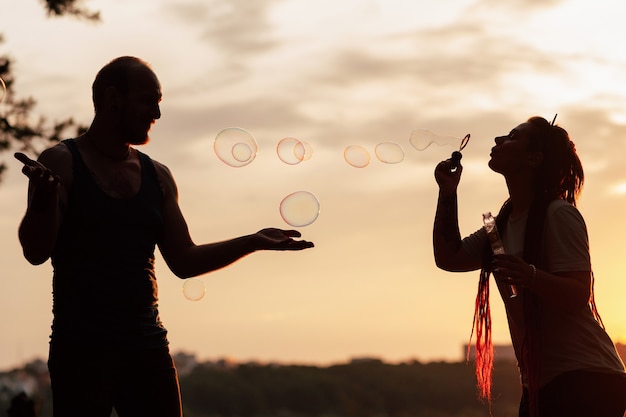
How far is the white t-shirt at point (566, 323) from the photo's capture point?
3523 mm

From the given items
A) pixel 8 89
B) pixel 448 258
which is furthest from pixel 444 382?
pixel 448 258

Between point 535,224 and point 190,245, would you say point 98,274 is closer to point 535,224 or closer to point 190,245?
point 190,245

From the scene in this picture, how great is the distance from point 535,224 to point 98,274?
1.53 metres

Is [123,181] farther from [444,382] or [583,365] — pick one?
[444,382]

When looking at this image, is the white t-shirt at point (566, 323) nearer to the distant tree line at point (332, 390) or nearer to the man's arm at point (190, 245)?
the man's arm at point (190, 245)

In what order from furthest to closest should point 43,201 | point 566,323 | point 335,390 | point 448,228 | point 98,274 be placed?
point 335,390, point 448,228, point 566,323, point 98,274, point 43,201

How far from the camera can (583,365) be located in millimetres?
3498

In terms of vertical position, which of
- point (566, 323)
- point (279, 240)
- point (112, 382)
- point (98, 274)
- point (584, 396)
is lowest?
point (584, 396)

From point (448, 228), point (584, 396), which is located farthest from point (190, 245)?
point (584, 396)

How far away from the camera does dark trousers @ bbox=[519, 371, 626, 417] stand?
136 inches

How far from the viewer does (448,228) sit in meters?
4.05

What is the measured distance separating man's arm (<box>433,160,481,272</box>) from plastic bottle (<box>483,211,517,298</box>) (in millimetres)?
196

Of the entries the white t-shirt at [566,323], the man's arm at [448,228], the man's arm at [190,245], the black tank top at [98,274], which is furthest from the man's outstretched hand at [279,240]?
the white t-shirt at [566,323]

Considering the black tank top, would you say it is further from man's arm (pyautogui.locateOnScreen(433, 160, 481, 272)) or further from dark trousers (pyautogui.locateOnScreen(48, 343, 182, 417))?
man's arm (pyautogui.locateOnScreen(433, 160, 481, 272))
